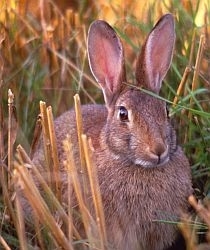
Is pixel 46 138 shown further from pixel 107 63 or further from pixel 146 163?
pixel 107 63

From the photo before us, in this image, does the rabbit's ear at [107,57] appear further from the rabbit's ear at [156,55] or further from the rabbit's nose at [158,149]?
the rabbit's nose at [158,149]

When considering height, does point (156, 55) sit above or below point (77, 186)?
above

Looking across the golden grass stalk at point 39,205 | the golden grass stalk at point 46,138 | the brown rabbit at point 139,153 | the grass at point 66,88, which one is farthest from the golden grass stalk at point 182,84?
the golden grass stalk at point 39,205

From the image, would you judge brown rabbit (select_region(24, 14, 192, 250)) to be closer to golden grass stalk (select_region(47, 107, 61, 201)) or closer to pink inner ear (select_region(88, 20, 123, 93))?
pink inner ear (select_region(88, 20, 123, 93))

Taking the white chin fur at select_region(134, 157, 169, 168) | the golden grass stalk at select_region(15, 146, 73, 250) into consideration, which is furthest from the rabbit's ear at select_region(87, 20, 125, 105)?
the golden grass stalk at select_region(15, 146, 73, 250)

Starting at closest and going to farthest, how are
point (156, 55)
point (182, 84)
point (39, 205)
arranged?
point (39, 205) → point (156, 55) → point (182, 84)

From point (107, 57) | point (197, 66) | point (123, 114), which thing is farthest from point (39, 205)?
point (197, 66)
